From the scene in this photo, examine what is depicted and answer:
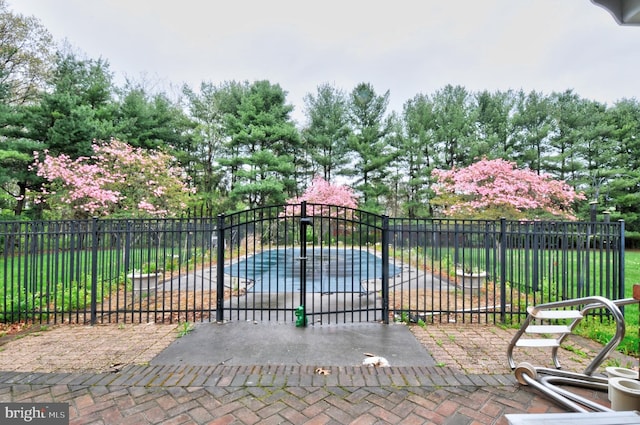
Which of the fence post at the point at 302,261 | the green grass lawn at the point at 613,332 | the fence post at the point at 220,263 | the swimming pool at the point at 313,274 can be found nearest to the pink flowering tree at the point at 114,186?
the swimming pool at the point at 313,274

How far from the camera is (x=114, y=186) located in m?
10.1

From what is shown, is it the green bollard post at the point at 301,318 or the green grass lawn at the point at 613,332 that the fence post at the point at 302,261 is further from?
the green grass lawn at the point at 613,332

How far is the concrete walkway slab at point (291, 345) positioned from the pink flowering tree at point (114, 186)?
788 centimetres

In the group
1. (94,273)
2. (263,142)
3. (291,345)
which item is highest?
(263,142)

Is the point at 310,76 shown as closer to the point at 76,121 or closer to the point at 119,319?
the point at 76,121

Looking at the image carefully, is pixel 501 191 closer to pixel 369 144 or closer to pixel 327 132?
pixel 369 144

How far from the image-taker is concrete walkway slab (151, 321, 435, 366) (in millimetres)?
2920

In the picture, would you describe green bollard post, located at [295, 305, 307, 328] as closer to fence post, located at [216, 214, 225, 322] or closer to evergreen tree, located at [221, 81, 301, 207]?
fence post, located at [216, 214, 225, 322]

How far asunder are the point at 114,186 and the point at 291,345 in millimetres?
10096

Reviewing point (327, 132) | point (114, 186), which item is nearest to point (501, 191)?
point (327, 132)

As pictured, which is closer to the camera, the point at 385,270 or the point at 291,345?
the point at 291,345

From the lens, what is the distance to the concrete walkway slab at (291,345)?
2.92m

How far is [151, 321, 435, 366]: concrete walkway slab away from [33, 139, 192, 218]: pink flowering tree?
7.88 meters

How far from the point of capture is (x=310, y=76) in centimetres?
2061
